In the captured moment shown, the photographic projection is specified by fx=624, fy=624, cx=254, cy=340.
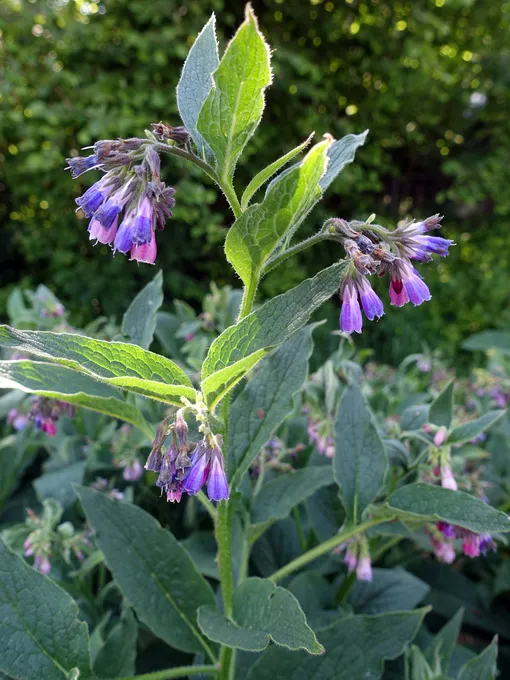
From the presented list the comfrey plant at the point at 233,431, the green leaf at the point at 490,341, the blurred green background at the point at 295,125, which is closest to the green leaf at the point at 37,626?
the comfrey plant at the point at 233,431

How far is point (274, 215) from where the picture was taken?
758mm

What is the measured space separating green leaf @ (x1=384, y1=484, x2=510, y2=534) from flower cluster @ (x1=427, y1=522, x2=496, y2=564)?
6.1 inches

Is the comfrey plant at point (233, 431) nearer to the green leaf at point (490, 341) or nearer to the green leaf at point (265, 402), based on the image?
the green leaf at point (265, 402)

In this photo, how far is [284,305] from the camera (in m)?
0.79

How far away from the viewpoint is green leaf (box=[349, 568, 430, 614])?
1.43 m

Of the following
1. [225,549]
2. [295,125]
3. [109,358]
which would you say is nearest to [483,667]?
[225,549]

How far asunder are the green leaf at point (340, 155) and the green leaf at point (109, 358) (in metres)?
0.36

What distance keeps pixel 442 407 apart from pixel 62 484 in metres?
0.96

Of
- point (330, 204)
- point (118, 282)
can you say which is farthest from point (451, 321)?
point (118, 282)

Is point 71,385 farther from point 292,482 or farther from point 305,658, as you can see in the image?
point 305,658

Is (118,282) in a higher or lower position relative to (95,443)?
lower

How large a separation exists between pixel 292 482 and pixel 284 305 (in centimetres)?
58

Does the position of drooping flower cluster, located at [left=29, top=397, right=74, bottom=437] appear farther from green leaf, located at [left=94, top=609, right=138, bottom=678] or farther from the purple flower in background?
green leaf, located at [left=94, top=609, right=138, bottom=678]

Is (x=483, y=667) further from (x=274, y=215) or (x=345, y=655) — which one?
(x=274, y=215)
